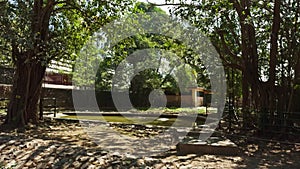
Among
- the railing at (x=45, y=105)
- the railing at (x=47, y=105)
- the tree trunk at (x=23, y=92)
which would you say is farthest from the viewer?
the railing at (x=45, y=105)

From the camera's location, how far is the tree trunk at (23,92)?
25.0ft

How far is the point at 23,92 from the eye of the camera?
7.79 m

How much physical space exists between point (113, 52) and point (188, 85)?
10.4 meters

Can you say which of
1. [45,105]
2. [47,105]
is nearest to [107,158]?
[45,105]

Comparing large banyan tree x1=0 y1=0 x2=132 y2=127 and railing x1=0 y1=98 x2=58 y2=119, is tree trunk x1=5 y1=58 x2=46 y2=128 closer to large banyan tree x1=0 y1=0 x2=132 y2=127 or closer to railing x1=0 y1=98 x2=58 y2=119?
large banyan tree x1=0 y1=0 x2=132 y2=127

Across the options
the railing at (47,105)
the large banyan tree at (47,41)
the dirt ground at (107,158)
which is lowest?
the dirt ground at (107,158)

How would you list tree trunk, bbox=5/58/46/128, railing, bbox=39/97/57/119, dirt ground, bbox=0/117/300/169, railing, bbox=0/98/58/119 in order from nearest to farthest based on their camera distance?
1. dirt ground, bbox=0/117/300/169
2. tree trunk, bbox=5/58/46/128
3. railing, bbox=39/97/57/119
4. railing, bbox=0/98/58/119

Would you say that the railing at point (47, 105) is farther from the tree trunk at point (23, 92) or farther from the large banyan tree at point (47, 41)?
the tree trunk at point (23, 92)

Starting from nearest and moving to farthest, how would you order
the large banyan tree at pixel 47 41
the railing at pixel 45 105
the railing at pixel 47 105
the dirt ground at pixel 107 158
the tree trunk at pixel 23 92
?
the dirt ground at pixel 107 158, the large banyan tree at pixel 47 41, the tree trunk at pixel 23 92, the railing at pixel 47 105, the railing at pixel 45 105

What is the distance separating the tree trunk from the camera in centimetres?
763

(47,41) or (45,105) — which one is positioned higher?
(47,41)

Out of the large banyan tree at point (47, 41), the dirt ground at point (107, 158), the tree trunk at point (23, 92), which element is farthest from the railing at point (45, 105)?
the dirt ground at point (107, 158)

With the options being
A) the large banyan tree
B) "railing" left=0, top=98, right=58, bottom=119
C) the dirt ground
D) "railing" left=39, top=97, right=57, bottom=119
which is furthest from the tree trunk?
the dirt ground

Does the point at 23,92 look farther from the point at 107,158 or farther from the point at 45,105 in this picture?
the point at 45,105
